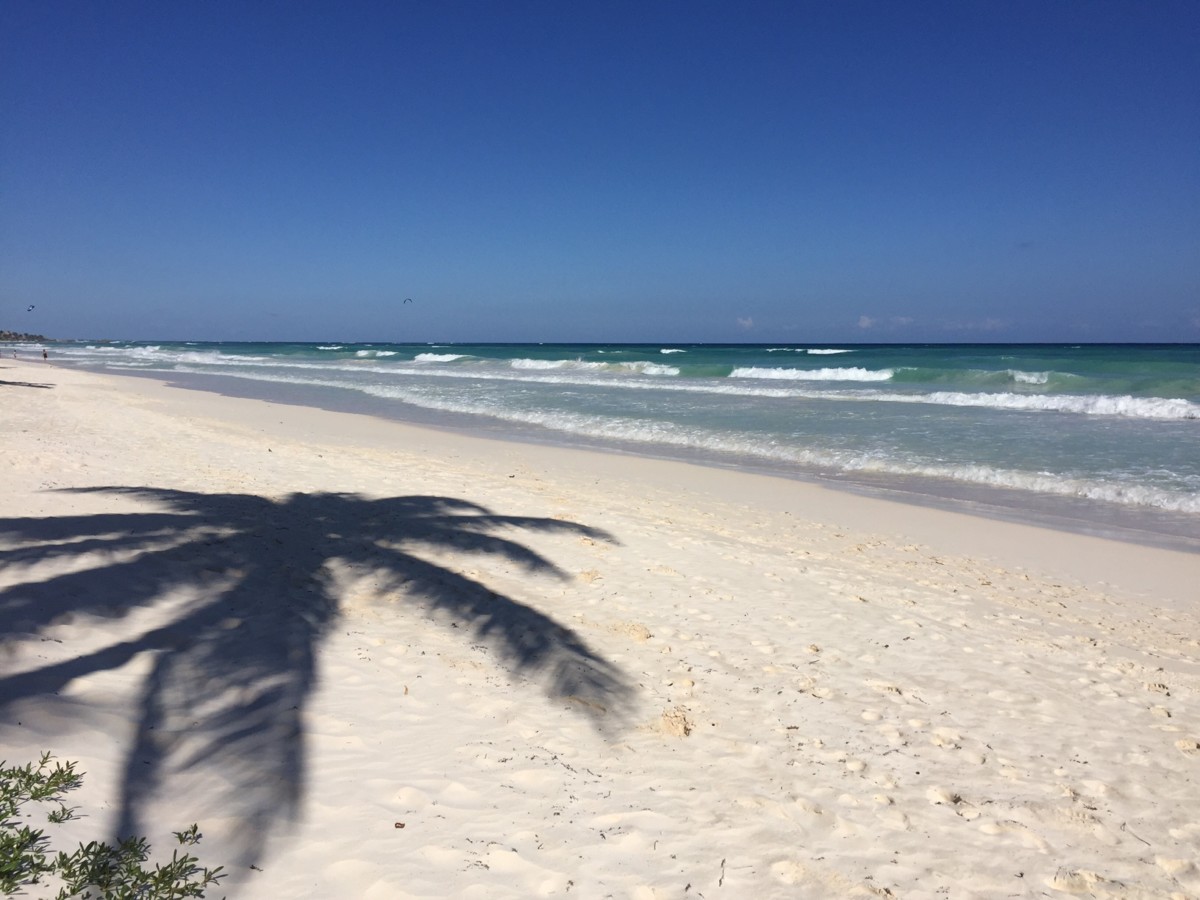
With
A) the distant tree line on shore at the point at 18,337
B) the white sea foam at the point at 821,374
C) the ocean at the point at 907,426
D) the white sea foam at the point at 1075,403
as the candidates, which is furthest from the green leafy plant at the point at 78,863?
the distant tree line on shore at the point at 18,337

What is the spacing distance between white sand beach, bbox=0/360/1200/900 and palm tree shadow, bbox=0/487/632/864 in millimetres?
27

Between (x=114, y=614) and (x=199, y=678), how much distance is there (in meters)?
1.03

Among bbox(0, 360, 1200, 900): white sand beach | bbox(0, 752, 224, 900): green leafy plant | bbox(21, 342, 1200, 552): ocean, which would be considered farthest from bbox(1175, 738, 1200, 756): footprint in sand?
bbox(21, 342, 1200, 552): ocean

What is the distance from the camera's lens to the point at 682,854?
3152 mm

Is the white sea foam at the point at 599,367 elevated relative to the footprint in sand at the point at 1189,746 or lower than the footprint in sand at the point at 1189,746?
elevated

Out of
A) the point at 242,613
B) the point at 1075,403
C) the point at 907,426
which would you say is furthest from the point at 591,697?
the point at 1075,403

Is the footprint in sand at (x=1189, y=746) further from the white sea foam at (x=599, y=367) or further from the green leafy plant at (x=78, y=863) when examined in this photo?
the white sea foam at (x=599, y=367)

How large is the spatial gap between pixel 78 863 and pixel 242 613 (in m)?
2.56

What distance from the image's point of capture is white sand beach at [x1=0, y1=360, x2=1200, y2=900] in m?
3.12

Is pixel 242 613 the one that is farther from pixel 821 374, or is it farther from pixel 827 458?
pixel 821 374

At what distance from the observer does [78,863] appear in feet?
8.48

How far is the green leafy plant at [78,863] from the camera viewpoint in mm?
2486

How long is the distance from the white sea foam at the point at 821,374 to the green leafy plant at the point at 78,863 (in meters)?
36.3

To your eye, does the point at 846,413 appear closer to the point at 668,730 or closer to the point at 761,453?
the point at 761,453
